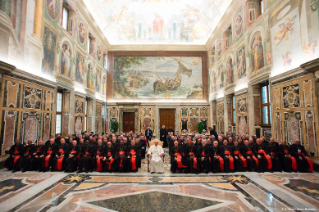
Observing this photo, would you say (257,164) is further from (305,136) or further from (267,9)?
(267,9)

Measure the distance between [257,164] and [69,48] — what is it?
12.2 m

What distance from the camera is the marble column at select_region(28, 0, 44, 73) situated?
314 inches

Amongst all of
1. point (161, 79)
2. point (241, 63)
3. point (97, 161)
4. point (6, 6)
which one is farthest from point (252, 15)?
point (6, 6)

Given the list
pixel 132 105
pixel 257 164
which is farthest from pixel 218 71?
pixel 257 164

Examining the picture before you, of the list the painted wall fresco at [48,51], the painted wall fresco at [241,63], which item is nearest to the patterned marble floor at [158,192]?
the painted wall fresco at [48,51]

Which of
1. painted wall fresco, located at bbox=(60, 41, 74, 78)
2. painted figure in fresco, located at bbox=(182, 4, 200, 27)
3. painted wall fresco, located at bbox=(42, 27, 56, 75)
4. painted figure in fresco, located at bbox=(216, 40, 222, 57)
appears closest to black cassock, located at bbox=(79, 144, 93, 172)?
painted wall fresco, located at bbox=(42, 27, 56, 75)

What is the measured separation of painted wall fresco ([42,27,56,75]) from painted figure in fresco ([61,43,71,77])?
35.4 inches

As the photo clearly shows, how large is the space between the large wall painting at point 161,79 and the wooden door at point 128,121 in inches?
77.3

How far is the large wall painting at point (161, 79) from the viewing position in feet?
63.8

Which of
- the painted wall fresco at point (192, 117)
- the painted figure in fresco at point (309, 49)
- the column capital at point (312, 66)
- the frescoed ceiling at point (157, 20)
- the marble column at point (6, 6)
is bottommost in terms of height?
the painted wall fresco at point (192, 117)

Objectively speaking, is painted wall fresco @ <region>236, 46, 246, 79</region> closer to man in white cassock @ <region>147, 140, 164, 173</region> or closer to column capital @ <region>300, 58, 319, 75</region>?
column capital @ <region>300, 58, 319, 75</region>

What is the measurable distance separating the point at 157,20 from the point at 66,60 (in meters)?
11.0

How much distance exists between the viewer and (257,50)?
9.95 metres

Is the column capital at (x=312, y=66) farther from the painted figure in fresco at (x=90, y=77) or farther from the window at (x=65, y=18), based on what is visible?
the painted figure in fresco at (x=90, y=77)
